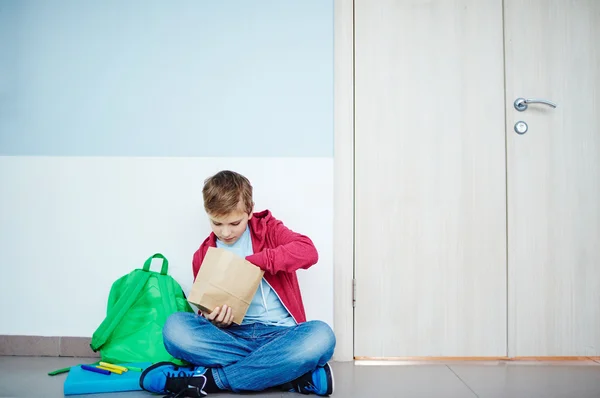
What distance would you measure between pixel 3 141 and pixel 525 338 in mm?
2283

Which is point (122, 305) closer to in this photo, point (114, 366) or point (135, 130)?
point (114, 366)

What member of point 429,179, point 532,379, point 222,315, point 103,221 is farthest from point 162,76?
point 532,379

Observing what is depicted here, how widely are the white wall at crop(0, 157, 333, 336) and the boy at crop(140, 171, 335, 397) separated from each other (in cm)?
25

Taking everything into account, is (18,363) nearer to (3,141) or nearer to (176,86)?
(3,141)

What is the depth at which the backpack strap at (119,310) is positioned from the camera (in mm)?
1904

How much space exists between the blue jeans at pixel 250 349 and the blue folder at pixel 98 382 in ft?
0.52

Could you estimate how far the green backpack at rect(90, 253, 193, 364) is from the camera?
1.90 metres

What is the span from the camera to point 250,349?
174cm

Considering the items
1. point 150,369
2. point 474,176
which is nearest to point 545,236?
point 474,176

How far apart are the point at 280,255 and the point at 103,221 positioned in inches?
33.6

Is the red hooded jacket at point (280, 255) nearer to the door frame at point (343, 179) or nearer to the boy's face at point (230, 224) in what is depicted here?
the boy's face at point (230, 224)

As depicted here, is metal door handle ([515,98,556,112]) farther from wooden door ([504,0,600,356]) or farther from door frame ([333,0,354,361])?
door frame ([333,0,354,361])

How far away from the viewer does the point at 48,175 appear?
2135 mm

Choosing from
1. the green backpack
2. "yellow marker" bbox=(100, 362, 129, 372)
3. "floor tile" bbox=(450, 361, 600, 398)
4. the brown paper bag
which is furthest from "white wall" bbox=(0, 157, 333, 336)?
"floor tile" bbox=(450, 361, 600, 398)
